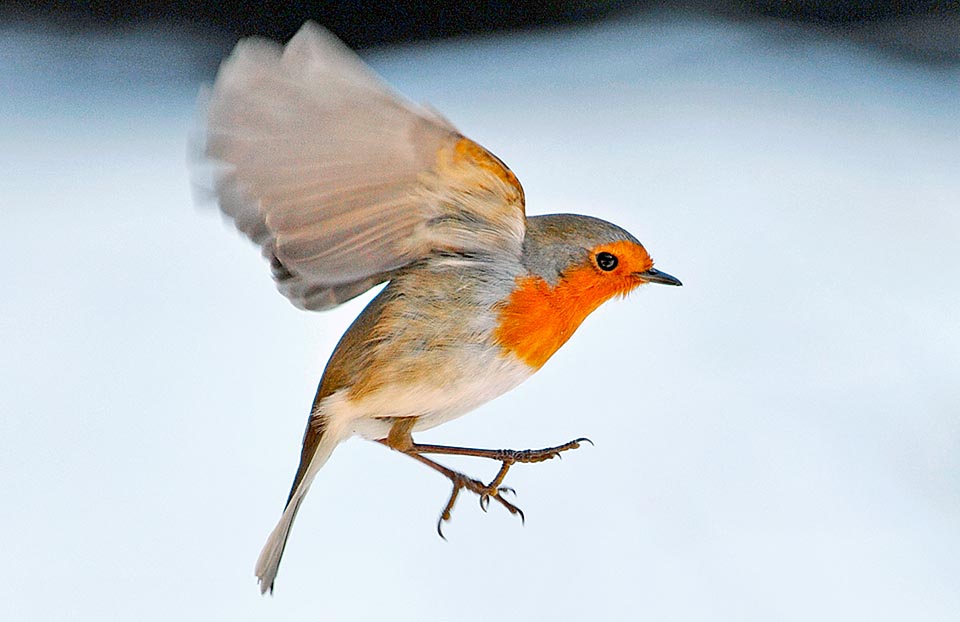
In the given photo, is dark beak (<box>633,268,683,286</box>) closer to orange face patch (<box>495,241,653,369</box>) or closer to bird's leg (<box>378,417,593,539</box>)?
orange face patch (<box>495,241,653,369</box>)

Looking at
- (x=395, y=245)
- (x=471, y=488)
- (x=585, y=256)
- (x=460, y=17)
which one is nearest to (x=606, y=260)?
(x=585, y=256)

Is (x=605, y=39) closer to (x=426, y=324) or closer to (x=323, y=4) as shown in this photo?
(x=323, y=4)

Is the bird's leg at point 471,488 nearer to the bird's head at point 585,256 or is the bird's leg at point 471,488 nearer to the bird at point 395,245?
the bird at point 395,245

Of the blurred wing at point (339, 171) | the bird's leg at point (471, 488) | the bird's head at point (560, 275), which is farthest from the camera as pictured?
the bird's leg at point (471, 488)

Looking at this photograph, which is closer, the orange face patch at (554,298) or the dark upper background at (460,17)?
the orange face patch at (554,298)

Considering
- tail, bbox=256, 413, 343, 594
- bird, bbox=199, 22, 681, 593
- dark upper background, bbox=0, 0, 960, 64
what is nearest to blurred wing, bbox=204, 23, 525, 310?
bird, bbox=199, 22, 681, 593

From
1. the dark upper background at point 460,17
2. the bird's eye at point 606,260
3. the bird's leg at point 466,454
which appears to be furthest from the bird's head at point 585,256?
the dark upper background at point 460,17

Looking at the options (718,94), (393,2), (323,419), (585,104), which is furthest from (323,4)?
(323,419)
